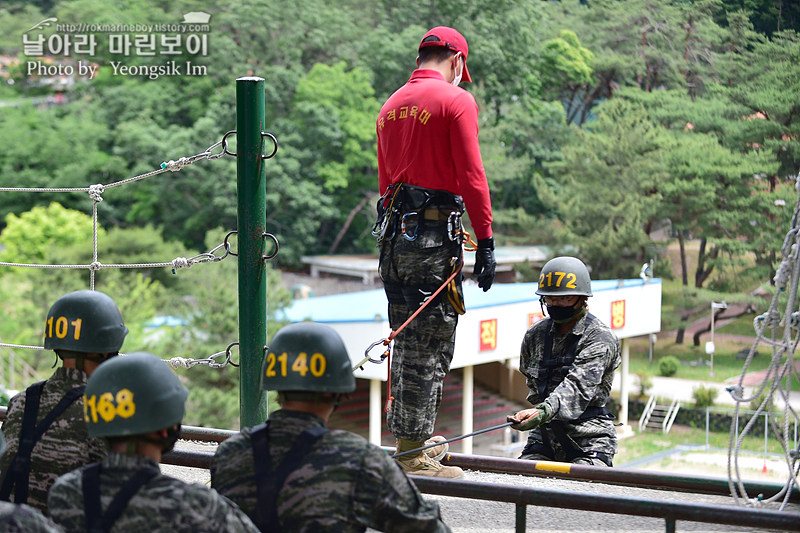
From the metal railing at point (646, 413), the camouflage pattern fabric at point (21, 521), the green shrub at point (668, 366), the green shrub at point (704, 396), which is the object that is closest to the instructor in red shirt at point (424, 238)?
the camouflage pattern fabric at point (21, 521)

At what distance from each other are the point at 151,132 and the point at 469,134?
115 feet

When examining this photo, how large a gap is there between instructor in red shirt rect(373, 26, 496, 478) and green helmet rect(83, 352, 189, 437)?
5.87 feet

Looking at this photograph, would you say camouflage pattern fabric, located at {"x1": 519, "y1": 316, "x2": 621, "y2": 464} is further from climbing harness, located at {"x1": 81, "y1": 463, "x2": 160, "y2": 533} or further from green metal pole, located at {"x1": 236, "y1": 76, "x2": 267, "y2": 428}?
climbing harness, located at {"x1": 81, "y1": 463, "x2": 160, "y2": 533}

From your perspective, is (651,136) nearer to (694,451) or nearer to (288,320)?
(694,451)

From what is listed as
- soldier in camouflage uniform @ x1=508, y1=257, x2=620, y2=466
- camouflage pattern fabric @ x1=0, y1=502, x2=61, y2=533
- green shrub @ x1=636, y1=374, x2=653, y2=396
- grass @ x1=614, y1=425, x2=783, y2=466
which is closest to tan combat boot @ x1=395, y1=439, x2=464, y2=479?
soldier in camouflage uniform @ x1=508, y1=257, x2=620, y2=466

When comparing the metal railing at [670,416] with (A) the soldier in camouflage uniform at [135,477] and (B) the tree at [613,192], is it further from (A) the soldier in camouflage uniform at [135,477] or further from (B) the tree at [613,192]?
(A) the soldier in camouflage uniform at [135,477]

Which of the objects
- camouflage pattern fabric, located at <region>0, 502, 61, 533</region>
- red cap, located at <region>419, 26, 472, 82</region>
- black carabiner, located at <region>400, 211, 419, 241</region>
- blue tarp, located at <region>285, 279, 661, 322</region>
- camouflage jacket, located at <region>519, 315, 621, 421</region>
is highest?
red cap, located at <region>419, 26, 472, 82</region>

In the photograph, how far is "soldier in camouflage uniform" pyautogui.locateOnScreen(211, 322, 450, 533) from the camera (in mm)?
2656

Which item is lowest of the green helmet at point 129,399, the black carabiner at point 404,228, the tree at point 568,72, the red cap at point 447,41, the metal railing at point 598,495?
the metal railing at point 598,495

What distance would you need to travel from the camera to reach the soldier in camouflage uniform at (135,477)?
2400mm

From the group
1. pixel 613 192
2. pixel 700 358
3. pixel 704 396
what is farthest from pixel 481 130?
pixel 704 396

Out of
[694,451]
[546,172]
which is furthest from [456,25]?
[694,451]

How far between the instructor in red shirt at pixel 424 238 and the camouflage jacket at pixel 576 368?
2.00ft

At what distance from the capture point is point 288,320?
23.2 metres
